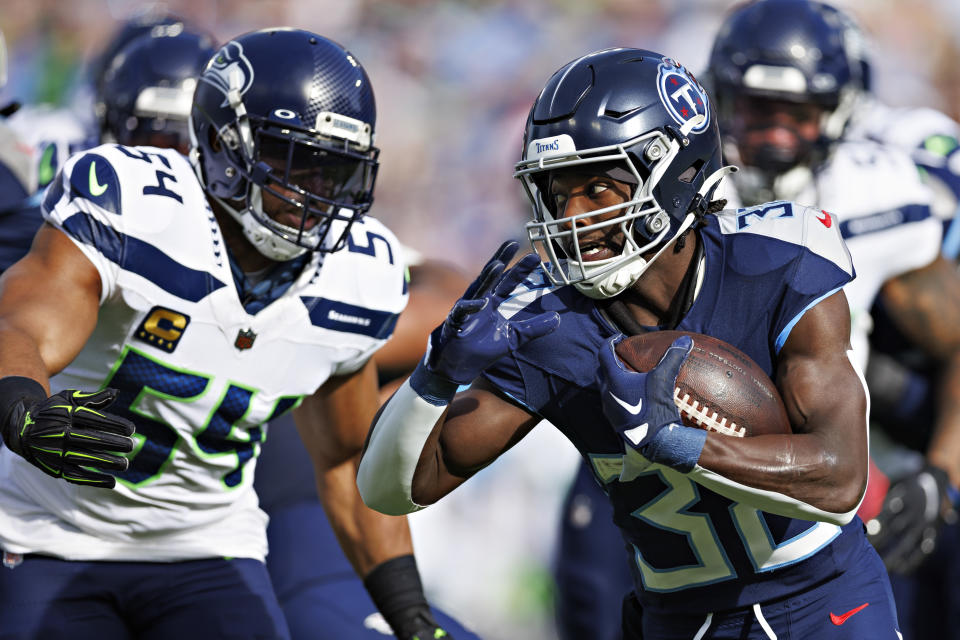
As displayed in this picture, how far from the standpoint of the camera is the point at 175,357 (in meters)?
2.97

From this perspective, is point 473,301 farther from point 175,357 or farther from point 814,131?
point 814,131

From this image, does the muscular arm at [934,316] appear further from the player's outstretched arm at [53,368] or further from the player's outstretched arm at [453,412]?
the player's outstretched arm at [53,368]

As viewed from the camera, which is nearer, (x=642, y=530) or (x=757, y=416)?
(x=757, y=416)

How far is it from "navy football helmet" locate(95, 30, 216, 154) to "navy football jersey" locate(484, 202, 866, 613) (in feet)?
8.12

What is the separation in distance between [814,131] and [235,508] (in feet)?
9.25

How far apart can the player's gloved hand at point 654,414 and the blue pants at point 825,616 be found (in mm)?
553

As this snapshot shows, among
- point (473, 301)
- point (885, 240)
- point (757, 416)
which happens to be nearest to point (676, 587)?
point (757, 416)

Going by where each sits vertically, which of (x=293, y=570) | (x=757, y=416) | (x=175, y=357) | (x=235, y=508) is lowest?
(x=293, y=570)

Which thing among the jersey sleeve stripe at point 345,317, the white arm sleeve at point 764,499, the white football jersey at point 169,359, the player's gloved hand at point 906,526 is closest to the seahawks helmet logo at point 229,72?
the white football jersey at point 169,359

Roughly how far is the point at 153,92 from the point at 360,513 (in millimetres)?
2134

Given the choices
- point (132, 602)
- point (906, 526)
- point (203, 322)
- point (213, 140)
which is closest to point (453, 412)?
point (203, 322)

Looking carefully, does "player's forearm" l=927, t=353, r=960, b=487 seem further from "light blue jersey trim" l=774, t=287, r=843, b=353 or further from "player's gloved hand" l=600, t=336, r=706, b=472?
"player's gloved hand" l=600, t=336, r=706, b=472

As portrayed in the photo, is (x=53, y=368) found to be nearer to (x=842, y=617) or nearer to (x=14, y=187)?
(x=842, y=617)

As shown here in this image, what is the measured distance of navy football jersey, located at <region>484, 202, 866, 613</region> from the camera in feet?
8.40
